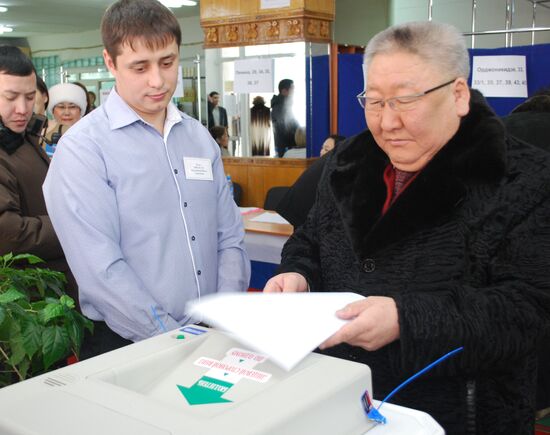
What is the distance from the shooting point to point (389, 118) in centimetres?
126

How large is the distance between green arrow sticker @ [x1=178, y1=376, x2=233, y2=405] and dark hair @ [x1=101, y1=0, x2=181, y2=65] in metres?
0.97

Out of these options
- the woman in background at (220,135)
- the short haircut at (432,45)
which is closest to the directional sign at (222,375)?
the short haircut at (432,45)

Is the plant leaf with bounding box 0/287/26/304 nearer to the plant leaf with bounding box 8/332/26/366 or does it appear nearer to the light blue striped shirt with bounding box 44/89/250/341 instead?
the plant leaf with bounding box 8/332/26/366

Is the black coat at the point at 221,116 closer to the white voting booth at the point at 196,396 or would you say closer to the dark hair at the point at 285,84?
the dark hair at the point at 285,84

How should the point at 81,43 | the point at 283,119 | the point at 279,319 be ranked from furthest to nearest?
the point at 81,43 → the point at 283,119 → the point at 279,319

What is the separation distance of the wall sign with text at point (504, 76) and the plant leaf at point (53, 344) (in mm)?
3417

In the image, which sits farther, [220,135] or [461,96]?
[220,135]

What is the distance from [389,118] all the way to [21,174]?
54.5 inches

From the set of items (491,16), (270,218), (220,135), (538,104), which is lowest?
(270,218)

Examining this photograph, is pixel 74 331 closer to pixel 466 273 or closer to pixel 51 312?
pixel 51 312

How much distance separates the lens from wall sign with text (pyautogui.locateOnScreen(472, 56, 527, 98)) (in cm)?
399

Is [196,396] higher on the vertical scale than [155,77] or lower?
lower

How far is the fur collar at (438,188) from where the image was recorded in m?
1.25

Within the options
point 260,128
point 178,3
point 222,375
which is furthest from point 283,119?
point 178,3
